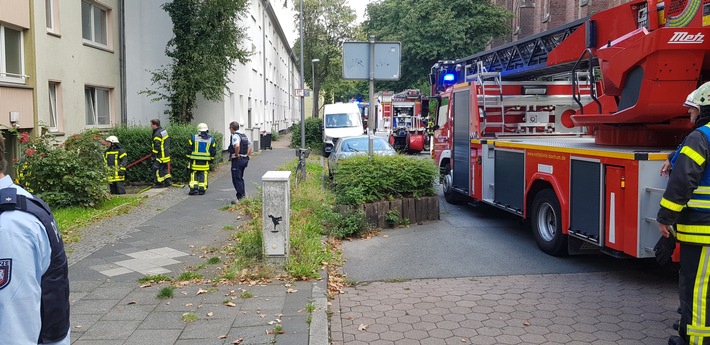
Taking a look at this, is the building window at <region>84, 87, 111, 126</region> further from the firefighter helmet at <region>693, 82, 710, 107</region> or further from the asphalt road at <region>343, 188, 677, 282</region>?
the firefighter helmet at <region>693, 82, 710, 107</region>

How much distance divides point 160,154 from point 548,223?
9711 millimetres

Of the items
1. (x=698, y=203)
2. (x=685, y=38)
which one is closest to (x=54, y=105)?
(x=685, y=38)

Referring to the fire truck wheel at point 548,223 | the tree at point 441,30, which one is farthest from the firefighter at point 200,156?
the tree at point 441,30

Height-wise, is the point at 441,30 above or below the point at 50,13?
above

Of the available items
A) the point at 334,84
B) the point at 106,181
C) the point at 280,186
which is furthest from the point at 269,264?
the point at 334,84

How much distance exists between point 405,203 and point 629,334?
5119mm

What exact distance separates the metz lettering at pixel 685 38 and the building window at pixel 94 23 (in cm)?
1549

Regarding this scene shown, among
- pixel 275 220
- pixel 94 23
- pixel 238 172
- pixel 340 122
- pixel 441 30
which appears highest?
pixel 441 30

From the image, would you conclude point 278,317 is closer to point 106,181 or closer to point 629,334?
point 629,334

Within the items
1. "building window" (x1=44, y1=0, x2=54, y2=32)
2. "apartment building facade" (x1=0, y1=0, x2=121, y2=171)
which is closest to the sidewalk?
"apartment building facade" (x1=0, y1=0, x2=121, y2=171)

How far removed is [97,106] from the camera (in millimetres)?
18297

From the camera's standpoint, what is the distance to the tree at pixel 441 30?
132 ft

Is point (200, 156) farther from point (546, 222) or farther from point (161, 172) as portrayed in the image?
point (546, 222)

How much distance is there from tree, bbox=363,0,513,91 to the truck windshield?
1266cm
